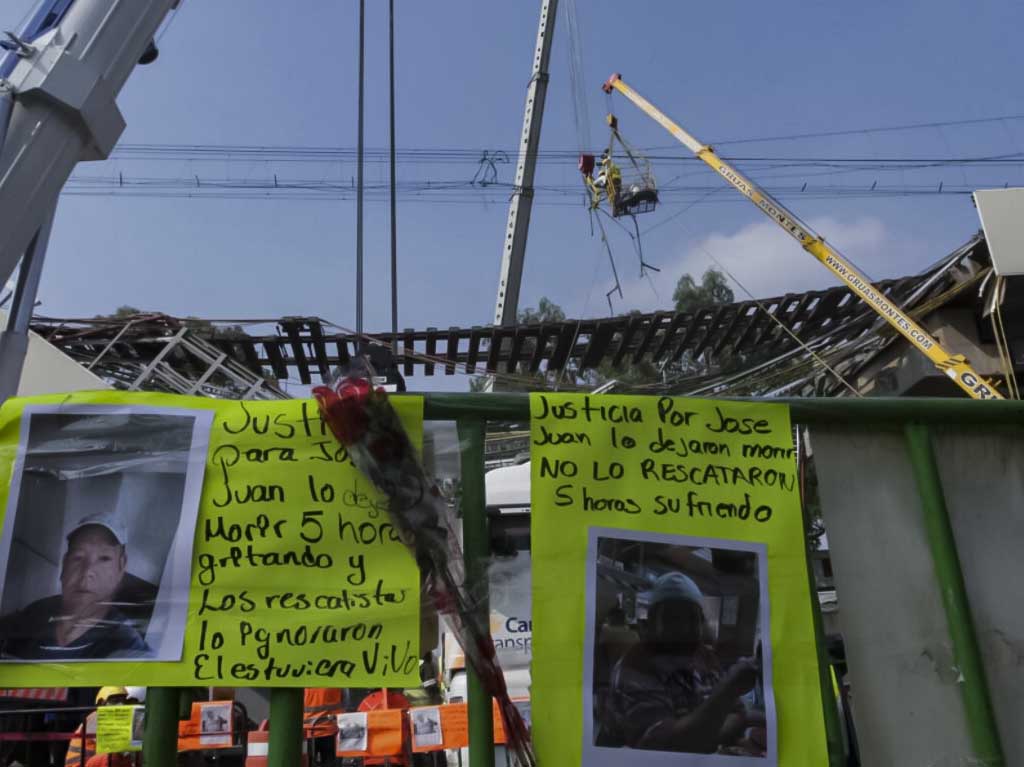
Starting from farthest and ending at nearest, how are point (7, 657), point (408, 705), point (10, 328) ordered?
point (408, 705)
point (10, 328)
point (7, 657)

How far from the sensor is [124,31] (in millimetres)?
4191

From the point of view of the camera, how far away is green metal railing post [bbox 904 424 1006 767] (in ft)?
6.34

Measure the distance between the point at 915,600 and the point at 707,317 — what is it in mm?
11561

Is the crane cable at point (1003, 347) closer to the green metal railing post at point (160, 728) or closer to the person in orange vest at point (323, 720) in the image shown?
the person in orange vest at point (323, 720)

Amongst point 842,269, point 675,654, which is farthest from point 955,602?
point 842,269

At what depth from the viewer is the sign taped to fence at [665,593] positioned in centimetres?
188

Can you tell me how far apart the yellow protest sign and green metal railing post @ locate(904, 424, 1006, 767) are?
4.63m

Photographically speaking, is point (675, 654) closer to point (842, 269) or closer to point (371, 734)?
point (371, 734)

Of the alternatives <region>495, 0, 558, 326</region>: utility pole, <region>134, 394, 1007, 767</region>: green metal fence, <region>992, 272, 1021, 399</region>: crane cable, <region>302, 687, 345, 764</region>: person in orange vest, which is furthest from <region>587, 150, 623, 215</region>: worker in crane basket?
<region>134, 394, 1007, 767</region>: green metal fence

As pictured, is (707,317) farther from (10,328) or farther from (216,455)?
(216,455)

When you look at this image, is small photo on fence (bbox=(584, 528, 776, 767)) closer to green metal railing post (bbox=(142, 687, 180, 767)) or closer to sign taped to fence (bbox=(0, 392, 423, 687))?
sign taped to fence (bbox=(0, 392, 423, 687))

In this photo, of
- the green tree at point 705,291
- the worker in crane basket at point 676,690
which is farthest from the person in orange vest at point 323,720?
the green tree at point 705,291

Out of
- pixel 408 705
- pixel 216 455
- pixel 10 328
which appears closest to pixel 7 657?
pixel 216 455

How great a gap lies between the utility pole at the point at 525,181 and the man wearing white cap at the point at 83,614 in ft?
50.7
